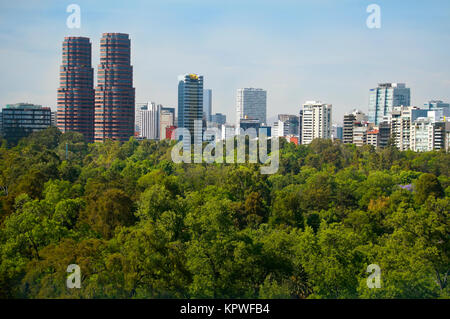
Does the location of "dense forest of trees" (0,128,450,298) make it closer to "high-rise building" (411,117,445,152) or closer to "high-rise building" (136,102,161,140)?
"high-rise building" (411,117,445,152)

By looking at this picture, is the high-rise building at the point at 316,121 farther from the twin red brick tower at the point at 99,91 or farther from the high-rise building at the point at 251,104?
the twin red brick tower at the point at 99,91

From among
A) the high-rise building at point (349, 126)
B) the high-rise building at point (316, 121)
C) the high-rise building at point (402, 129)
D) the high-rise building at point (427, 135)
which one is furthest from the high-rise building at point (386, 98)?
the high-rise building at point (427, 135)

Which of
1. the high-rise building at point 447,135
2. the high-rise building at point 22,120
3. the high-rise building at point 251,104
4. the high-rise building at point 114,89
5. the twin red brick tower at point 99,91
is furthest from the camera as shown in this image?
the high-rise building at point 251,104

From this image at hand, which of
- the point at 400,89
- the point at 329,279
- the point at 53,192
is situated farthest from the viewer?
the point at 400,89


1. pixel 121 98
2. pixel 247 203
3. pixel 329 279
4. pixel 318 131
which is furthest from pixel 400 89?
pixel 329 279

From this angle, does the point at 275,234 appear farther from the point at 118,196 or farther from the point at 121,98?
the point at 121,98

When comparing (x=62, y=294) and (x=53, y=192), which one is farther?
(x=53, y=192)

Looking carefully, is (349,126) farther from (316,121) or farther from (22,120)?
(22,120)

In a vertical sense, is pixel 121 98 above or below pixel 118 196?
above
